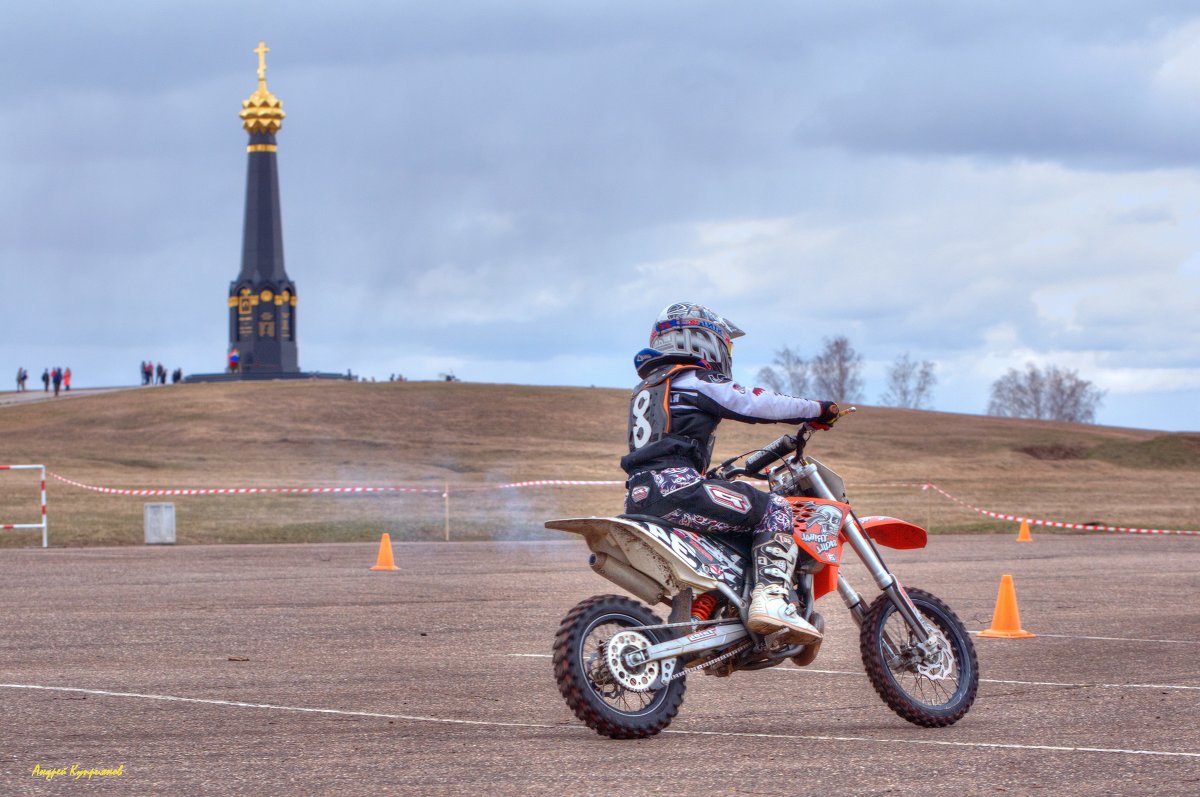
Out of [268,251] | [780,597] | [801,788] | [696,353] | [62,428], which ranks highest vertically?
[268,251]

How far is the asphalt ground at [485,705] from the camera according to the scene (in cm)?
646

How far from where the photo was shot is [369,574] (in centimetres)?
1867

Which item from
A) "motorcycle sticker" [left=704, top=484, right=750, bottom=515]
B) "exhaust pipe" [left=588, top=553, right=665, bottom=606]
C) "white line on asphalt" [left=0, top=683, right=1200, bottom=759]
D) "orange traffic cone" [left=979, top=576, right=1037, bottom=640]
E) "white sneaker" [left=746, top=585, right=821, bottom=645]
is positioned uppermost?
"motorcycle sticker" [left=704, top=484, right=750, bottom=515]

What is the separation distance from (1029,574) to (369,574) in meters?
8.11

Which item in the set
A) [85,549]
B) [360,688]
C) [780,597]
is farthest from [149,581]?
[780,597]

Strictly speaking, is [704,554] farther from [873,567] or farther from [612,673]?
[873,567]

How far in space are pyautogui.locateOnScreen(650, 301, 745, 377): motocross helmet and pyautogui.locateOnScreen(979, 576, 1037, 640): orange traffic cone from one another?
5.10 m

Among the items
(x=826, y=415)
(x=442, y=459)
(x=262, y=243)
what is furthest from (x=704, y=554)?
(x=262, y=243)

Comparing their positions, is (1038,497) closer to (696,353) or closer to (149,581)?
(149,581)

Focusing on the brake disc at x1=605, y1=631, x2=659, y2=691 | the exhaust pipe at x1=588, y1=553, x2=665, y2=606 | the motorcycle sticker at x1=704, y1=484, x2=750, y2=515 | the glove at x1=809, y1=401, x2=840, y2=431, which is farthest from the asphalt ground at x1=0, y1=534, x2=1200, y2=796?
the glove at x1=809, y1=401, x2=840, y2=431

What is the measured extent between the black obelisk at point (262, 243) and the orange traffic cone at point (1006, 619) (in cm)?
6643

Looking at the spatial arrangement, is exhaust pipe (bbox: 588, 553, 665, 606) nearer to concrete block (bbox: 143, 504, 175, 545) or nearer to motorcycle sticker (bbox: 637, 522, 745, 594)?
motorcycle sticker (bbox: 637, 522, 745, 594)

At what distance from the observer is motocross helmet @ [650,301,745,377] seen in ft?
25.7

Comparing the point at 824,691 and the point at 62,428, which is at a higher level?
the point at 62,428
